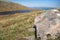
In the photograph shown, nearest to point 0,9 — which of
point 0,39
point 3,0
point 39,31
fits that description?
point 3,0

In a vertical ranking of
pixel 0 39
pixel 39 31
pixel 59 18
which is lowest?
pixel 0 39

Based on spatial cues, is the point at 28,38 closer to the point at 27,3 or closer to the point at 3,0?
the point at 27,3

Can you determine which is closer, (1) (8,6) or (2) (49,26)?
(2) (49,26)

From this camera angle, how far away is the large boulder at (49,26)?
5422 mm

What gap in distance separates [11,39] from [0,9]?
18.9 feet

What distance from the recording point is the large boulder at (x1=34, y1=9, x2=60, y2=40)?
17.8 ft

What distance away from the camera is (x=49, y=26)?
18.6 feet

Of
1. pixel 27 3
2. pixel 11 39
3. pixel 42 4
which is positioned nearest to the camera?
pixel 11 39

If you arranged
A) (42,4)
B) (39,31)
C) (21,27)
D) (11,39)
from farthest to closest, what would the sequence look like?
(42,4) → (21,27) → (11,39) → (39,31)

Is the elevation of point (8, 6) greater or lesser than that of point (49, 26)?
greater

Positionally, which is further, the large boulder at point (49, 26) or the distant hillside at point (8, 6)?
the distant hillside at point (8, 6)

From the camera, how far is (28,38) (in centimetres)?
606

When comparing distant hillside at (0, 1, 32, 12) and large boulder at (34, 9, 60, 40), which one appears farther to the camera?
distant hillside at (0, 1, 32, 12)

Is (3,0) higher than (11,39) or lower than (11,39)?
higher
